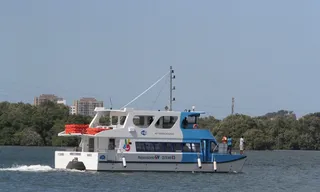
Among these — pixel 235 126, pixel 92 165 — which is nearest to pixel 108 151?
pixel 92 165

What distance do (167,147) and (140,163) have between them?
1902mm

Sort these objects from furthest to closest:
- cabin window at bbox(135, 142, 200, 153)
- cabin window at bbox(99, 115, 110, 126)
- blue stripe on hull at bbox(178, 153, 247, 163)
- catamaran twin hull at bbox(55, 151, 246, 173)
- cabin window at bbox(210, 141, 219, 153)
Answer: cabin window at bbox(99, 115, 110, 126), cabin window at bbox(210, 141, 219, 153), blue stripe on hull at bbox(178, 153, 247, 163), cabin window at bbox(135, 142, 200, 153), catamaran twin hull at bbox(55, 151, 246, 173)

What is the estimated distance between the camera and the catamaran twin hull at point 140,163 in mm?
50406

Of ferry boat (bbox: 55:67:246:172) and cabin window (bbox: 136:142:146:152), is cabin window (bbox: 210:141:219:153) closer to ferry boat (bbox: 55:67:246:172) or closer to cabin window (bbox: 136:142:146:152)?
ferry boat (bbox: 55:67:246:172)

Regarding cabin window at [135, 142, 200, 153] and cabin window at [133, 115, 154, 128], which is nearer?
cabin window at [135, 142, 200, 153]

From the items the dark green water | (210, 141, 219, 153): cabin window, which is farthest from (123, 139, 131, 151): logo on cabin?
(210, 141, 219, 153): cabin window

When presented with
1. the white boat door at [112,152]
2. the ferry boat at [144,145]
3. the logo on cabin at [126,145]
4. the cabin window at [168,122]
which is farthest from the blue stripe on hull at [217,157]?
the white boat door at [112,152]

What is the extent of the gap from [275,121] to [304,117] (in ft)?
54.6

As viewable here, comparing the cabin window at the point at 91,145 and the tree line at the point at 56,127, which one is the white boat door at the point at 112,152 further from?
the tree line at the point at 56,127

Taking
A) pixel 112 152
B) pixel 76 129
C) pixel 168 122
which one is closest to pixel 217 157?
pixel 168 122

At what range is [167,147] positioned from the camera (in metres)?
51.5

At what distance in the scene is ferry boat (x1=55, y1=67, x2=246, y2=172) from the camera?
50.8 m

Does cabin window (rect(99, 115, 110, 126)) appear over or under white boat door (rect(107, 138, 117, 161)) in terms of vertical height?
over

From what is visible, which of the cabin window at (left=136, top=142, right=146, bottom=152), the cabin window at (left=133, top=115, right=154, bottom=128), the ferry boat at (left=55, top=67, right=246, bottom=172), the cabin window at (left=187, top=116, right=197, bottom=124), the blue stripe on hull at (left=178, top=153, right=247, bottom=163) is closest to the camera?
the ferry boat at (left=55, top=67, right=246, bottom=172)
